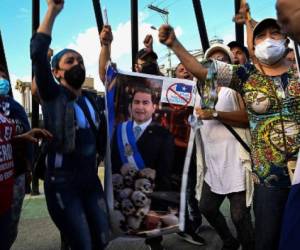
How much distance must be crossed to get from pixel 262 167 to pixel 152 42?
1977 millimetres

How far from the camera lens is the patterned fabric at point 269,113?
92.3 inches

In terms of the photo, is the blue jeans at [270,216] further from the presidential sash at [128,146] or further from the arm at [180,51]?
the presidential sash at [128,146]

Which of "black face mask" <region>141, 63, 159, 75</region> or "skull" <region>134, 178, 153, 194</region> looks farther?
"black face mask" <region>141, 63, 159, 75</region>

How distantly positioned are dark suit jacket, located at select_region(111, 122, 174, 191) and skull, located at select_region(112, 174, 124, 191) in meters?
0.23

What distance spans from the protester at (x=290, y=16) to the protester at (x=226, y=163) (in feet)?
5.66

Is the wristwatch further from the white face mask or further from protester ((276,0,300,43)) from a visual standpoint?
protester ((276,0,300,43))

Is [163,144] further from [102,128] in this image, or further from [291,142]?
[291,142]

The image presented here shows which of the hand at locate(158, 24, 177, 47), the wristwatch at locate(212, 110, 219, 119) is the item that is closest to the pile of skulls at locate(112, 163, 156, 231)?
the wristwatch at locate(212, 110, 219, 119)

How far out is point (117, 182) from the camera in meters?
2.99

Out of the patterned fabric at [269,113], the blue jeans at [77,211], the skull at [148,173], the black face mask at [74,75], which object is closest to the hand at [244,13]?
the patterned fabric at [269,113]

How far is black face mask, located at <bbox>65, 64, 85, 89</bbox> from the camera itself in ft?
9.07

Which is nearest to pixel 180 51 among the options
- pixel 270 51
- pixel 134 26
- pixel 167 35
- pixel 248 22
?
pixel 167 35

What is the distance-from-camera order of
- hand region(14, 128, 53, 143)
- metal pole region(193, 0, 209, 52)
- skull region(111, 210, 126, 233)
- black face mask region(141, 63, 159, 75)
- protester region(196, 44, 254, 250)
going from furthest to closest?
metal pole region(193, 0, 209, 52), black face mask region(141, 63, 159, 75), protester region(196, 44, 254, 250), skull region(111, 210, 126, 233), hand region(14, 128, 53, 143)

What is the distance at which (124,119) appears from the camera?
3.05 metres
